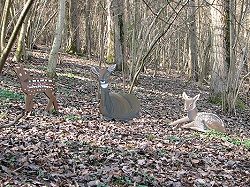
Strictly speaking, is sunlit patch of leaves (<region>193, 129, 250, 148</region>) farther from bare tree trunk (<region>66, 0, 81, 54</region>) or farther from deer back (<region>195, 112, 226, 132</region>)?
bare tree trunk (<region>66, 0, 81, 54</region>)

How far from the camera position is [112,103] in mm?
7621

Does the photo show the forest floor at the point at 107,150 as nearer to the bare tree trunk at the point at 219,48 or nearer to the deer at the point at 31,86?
the deer at the point at 31,86

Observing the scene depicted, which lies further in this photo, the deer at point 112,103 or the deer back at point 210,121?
the deer back at point 210,121

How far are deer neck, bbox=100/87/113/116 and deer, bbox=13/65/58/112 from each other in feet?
3.84

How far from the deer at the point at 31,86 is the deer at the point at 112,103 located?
45.4 inches

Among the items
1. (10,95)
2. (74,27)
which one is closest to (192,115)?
(10,95)

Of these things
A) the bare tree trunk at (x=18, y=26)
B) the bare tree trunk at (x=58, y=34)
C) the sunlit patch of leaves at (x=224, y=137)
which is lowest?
the sunlit patch of leaves at (x=224, y=137)

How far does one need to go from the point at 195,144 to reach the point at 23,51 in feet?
30.9

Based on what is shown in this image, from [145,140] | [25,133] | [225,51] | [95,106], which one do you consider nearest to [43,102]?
[95,106]

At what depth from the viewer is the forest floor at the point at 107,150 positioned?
4363mm

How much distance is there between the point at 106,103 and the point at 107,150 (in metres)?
2.17

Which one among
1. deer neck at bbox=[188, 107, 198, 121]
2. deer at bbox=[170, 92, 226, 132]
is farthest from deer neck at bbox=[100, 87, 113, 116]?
deer neck at bbox=[188, 107, 198, 121]

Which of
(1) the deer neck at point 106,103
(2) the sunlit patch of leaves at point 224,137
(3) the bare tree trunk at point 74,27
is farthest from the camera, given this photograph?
(3) the bare tree trunk at point 74,27

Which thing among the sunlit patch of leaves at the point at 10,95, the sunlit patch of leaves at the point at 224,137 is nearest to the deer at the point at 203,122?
the sunlit patch of leaves at the point at 224,137
